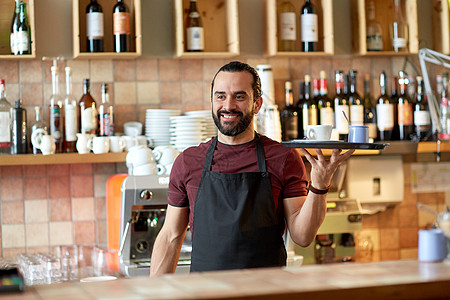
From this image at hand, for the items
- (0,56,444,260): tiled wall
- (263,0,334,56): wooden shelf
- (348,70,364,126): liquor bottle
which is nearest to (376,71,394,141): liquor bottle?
(348,70,364,126): liquor bottle

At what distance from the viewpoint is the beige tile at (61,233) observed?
3852 mm

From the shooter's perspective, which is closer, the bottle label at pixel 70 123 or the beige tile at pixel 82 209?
the bottle label at pixel 70 123

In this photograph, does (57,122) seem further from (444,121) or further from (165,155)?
(444,121)

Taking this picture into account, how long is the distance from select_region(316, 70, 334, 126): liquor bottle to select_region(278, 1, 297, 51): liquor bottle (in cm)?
25

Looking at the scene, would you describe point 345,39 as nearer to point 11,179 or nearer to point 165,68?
point 165,68

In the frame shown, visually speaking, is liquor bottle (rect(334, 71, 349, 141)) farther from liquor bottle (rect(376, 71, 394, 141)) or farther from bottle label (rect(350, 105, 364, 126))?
liquor bottle (rect(376, 71, 394, 141))

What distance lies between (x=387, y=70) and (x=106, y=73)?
65.8 inches

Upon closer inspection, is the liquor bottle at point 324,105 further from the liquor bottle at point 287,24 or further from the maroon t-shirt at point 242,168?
the maroon t-shirt at point 242,168

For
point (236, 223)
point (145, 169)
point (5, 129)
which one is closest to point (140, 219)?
point (145, 169)

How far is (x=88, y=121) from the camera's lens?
12.0 feet

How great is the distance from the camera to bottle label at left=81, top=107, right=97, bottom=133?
3.66 meters

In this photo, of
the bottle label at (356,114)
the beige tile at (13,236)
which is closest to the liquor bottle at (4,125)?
the beige tile at (13,236)

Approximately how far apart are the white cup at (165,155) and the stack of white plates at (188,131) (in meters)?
0.11

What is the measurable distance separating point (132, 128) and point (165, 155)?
370mm
